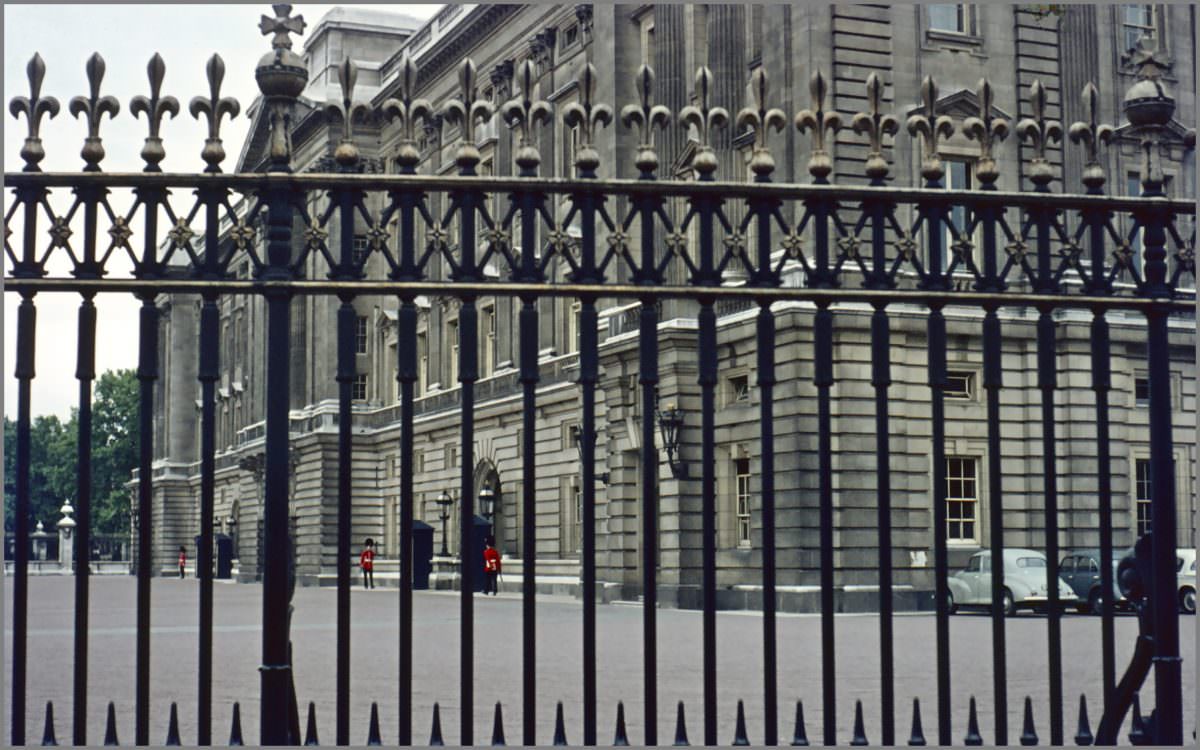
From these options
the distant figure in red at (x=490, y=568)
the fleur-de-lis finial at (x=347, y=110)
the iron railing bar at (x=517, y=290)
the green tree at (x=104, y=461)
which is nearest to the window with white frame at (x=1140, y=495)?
the distant figure in red at (x=490, y=568)

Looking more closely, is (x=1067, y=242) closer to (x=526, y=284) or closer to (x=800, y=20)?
(x=526, y=284)

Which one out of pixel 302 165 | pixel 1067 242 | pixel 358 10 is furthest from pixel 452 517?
pixel 1067 242

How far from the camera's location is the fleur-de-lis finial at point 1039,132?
5867 mm

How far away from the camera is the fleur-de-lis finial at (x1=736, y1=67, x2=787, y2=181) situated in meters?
5.54

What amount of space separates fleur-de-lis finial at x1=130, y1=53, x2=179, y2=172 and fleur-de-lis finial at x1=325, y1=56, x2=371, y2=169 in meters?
0.55

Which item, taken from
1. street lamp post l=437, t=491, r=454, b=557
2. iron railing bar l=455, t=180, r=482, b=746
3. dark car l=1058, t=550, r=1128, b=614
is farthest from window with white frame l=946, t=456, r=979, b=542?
iron railing bar l=455, t=180, r=482, b=746

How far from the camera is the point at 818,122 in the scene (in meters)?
5.67

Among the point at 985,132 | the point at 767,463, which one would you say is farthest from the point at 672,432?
the point at 767,463

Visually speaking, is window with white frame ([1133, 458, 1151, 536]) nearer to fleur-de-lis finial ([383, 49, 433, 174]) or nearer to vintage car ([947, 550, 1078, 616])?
vintage car ([947, 550, 1078, 616])

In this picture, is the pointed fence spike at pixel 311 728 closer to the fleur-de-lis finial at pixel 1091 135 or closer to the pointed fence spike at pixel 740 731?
the pointed fence spike at pixel 740 731

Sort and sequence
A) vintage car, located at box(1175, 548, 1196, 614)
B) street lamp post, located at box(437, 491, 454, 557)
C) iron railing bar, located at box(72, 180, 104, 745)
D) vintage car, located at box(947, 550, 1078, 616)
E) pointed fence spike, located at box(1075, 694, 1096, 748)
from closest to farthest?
1. iron railing bar, located at box(72, 180, 104, 745)
2. pointed fence spike, located at box(1075, 694, 1096, 748)
3. vintage car, located at box(1175, 548, 1196, 614)
4. vintage car, located at box(947, 550, 1078, 616)
5. street lamp post, located at box(437, 491, 454, 557)

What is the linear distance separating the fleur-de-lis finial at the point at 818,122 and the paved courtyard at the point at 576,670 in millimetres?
3619

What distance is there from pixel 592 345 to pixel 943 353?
1365 millimetres

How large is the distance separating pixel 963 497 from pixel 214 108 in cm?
2689
